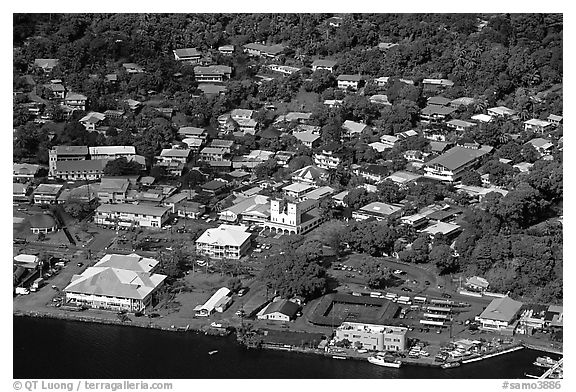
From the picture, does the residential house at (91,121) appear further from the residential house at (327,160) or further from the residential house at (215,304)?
the residential house at (215,304)

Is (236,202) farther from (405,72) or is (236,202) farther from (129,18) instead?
(129,18)

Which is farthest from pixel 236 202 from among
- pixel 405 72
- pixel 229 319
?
pixel 405 72

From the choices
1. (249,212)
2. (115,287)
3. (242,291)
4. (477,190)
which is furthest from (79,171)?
(477,190)

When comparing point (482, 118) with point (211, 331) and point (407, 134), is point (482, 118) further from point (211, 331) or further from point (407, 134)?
point (211, 331)

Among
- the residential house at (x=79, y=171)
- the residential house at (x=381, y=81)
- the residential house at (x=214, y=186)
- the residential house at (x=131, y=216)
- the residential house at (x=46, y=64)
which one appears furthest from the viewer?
the residential house at (x=46, y=64)

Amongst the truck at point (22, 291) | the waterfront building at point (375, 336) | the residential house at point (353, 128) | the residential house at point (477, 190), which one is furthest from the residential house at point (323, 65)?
the waterfront building at point (375, 336)
